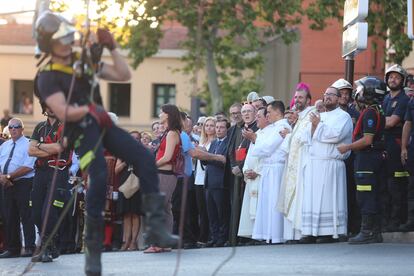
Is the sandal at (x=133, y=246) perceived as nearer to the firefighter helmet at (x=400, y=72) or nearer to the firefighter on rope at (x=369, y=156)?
the firefighter on rope at (x=369, y=156)

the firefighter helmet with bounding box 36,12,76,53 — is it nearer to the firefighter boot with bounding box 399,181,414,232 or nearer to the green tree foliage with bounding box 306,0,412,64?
the firefighter boot with bounding box 399,181,414,232

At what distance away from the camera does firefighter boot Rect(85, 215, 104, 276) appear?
30.7ft

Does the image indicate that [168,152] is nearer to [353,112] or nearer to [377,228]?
[353,112]

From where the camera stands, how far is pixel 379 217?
13.9m

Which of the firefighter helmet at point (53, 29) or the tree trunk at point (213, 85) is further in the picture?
the tree trunk at point (213, 85)

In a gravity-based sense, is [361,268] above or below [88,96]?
below

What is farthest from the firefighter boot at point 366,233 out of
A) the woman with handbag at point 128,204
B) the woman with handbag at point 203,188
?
the woman with handbag at point 128,204

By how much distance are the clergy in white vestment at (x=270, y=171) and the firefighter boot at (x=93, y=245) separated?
5.72 metres

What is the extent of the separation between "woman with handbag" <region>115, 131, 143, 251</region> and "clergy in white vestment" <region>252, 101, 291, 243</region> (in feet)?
6.71

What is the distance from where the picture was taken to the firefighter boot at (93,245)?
935cm

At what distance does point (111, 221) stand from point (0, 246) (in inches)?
84.2

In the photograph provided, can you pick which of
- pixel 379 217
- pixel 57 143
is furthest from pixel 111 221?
pixel 379 217

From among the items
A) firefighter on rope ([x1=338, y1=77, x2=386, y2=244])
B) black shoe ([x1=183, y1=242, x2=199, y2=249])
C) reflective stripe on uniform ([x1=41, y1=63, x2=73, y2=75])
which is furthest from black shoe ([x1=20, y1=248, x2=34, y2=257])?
reflective stripe on uniform ([x1=41, y1=63, x2=73, y2=75])

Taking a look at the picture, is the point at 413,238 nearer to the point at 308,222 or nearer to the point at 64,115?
the point at 308,222
